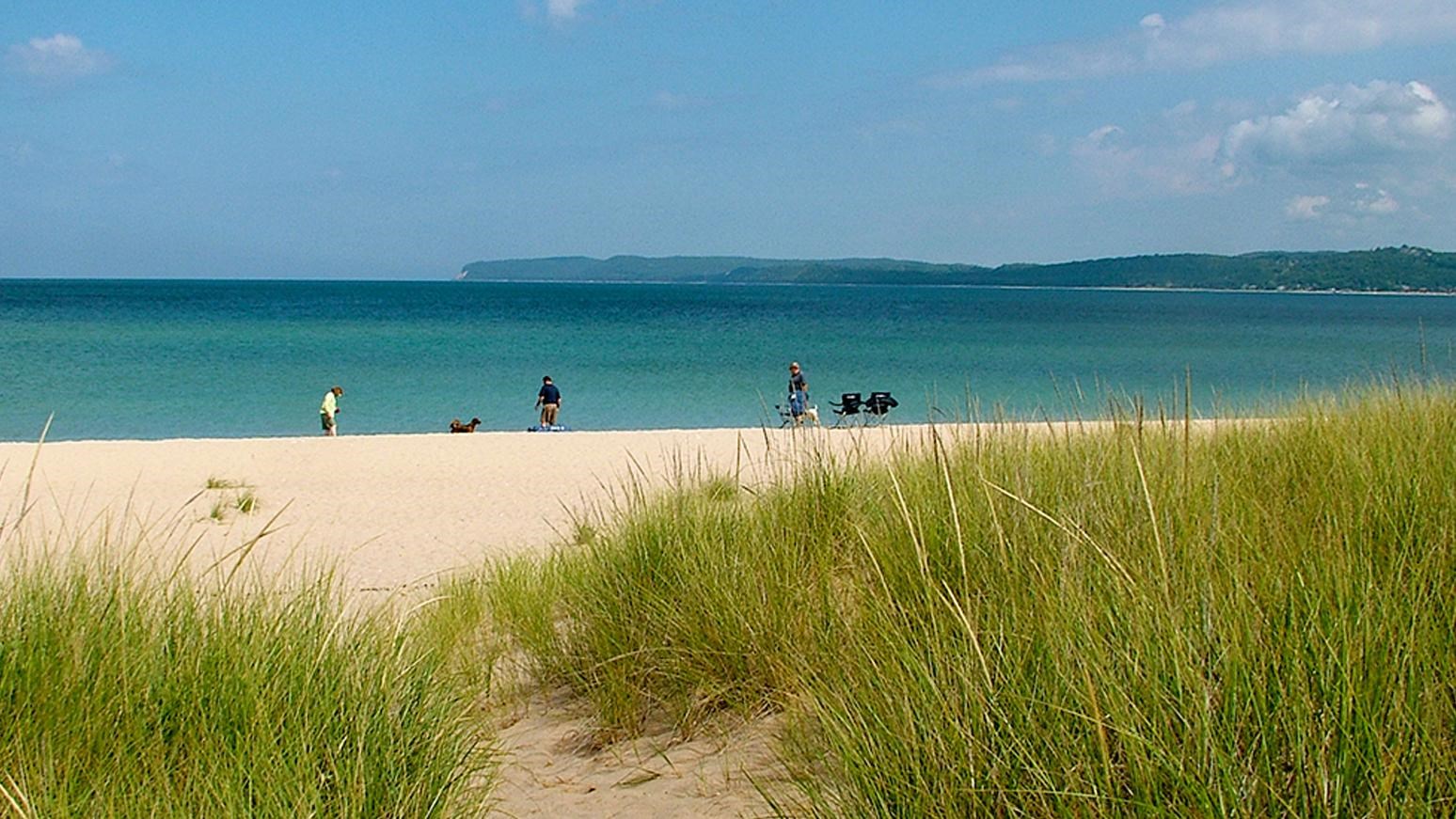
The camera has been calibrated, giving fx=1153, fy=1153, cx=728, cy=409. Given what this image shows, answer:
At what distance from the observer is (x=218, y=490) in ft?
46.2

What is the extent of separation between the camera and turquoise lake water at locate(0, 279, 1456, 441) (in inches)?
1153

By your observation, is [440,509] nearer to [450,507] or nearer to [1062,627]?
[450,507]

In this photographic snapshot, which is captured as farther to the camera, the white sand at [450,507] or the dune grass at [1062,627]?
the white sand at [450,507]

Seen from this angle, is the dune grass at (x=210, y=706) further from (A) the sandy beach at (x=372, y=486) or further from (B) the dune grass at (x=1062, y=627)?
(A) the sandy beach at (x=372, y=486)

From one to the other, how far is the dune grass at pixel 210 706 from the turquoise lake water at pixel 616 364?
3191 mm

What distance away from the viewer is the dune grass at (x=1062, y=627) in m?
2.11

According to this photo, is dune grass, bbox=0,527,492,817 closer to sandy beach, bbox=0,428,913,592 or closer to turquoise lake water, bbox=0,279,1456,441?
turquoise lake water, bbox=0,279,1456,441

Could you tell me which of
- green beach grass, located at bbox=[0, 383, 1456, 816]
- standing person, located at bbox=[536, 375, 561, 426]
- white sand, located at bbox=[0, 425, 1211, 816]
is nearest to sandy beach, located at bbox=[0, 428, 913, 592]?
white sand, located at bbox=[0, 425, 1211, 816]

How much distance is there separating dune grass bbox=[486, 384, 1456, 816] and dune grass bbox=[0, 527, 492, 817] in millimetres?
980

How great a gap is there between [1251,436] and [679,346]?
52.5 m

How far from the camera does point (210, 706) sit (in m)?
2.82

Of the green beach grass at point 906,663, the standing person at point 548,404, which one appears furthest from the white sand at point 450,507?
the standing person at point 548,404

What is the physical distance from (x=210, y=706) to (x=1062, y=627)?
204 centimetres

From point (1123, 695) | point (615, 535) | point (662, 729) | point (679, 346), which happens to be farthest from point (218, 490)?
point (679, 346)
